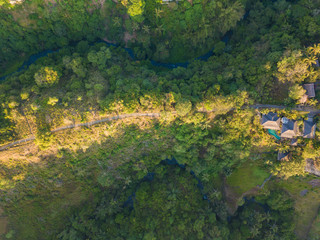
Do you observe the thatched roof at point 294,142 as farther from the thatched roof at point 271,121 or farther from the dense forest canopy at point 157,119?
the thatched roof at point 271,121

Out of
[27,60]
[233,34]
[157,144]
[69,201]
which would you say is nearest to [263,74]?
[233,34]

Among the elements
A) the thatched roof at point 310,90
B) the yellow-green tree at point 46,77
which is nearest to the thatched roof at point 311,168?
the thatched roof at point 310,90

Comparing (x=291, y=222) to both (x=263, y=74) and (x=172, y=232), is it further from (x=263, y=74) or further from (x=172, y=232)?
(x=263, y=74)

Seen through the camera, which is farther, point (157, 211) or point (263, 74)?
point (157, 211)

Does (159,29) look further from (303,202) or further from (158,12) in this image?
(303,202)

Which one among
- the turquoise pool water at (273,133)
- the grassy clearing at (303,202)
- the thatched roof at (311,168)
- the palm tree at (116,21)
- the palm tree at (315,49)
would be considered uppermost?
the palm tree at (116,21)

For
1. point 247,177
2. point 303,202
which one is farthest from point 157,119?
point 303,202

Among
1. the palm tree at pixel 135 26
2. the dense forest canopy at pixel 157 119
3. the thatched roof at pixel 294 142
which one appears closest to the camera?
the thatched roof at pixel 294 142
